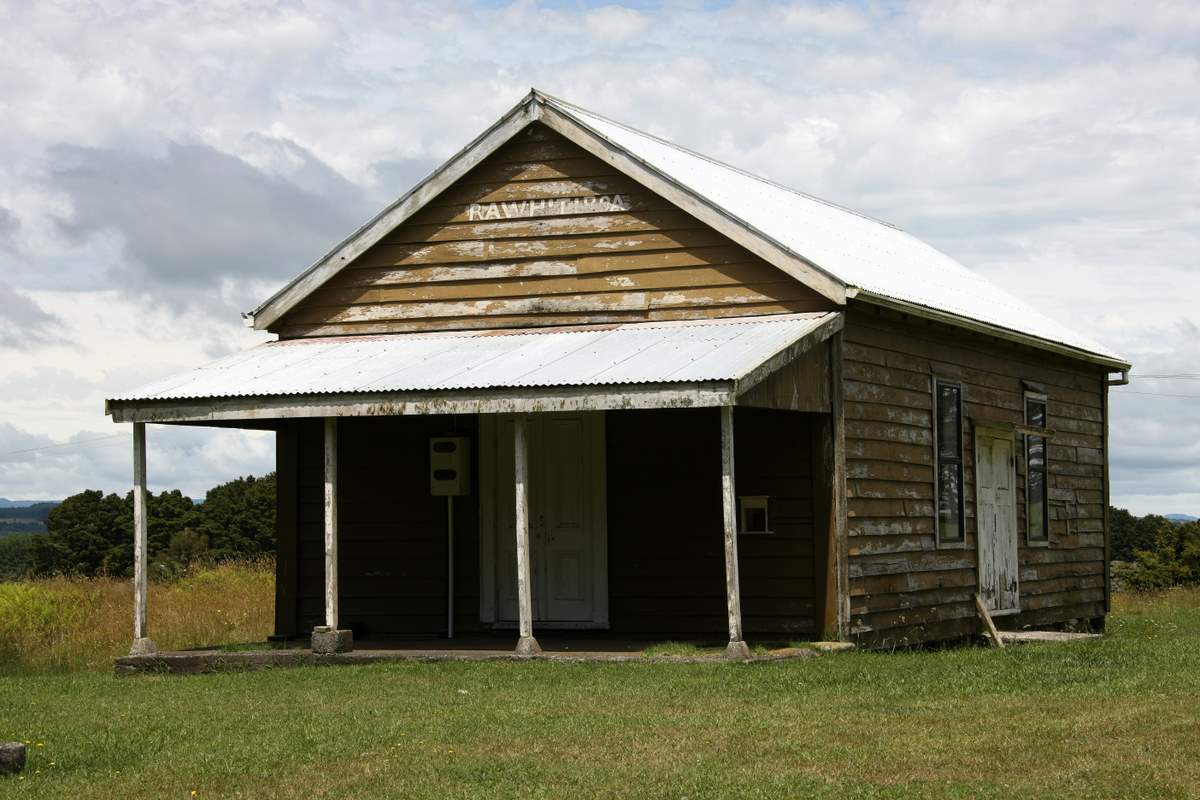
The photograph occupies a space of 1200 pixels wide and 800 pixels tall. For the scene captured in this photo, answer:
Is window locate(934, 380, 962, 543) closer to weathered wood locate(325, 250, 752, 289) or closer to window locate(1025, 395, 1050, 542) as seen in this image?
window locate(1025, 395, 1050, 542)

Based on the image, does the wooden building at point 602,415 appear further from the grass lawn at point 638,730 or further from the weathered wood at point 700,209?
the grass lawn at point 638,730

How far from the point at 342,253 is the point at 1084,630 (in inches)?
455

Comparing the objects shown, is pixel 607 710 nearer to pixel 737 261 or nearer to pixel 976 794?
pixel 976 794

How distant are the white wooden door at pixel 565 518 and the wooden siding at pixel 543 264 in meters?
1.17

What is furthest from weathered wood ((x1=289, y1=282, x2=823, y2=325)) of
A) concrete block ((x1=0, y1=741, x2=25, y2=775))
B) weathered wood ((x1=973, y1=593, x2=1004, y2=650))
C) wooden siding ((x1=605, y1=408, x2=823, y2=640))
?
concrete block ((x1=0, y1=741, x2=25, y2=775))

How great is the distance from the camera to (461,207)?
18.2 meters

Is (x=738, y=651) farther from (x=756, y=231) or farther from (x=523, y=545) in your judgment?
(x=756, y=231)

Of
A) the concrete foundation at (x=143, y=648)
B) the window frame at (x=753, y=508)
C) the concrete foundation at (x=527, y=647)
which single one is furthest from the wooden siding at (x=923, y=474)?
the concrete foundation at (x=143, y=648)

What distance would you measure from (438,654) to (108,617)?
330 inches

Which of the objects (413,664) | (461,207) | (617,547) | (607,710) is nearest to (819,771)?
A: (607,710)

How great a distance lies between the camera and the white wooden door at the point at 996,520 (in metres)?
19.7

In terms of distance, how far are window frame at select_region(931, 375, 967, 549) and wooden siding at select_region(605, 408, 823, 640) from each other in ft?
8.08

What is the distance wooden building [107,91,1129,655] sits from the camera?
1622 cm

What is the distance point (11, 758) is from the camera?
10.2 metres
